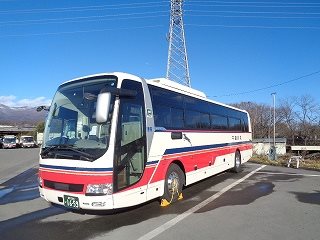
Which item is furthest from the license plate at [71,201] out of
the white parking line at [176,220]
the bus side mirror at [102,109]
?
the bus side mirror at [102,109]

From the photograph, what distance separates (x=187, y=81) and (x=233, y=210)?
2262 cm

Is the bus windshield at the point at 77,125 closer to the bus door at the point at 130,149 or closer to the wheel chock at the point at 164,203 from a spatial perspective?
the bus door at the point at 130,149

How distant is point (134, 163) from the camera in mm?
7477

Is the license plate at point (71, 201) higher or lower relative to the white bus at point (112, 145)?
lower

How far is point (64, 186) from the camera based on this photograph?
23.5 ft

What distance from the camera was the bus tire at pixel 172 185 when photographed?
886 centimetres

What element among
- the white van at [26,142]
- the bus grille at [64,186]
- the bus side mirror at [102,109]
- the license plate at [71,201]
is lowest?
the license plate at [71,201]

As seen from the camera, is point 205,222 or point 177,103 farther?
point 177,103

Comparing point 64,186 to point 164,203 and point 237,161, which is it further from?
point 237,161

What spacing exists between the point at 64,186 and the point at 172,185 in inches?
118

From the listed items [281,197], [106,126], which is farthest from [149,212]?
[281,197]

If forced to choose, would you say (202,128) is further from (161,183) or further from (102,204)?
(102,204)

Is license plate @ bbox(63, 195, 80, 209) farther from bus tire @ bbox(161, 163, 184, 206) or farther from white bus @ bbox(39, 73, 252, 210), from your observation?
bus tire @ bbox(161, 163, 184, 206)

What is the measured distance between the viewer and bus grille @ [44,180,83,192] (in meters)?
6.91
